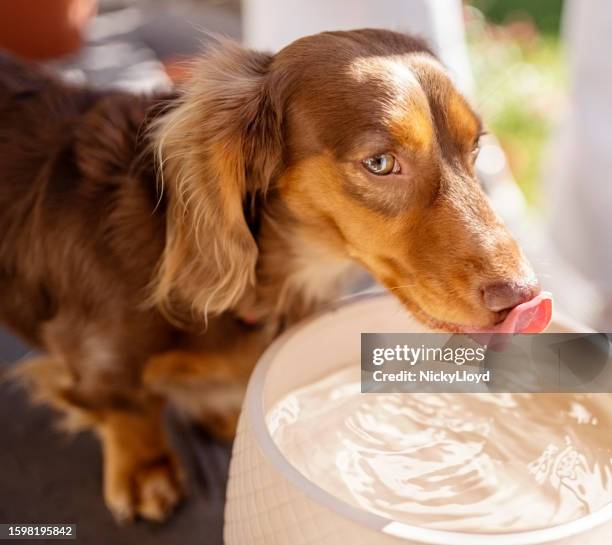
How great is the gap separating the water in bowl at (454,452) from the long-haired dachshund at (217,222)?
13 centimetres

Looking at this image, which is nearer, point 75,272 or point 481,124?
point 481,124

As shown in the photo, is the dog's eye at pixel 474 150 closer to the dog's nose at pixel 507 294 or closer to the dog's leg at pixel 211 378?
the dog's nose at pixel 507 294

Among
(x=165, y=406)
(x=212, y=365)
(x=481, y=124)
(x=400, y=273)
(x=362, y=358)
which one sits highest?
(x=481, y=124)

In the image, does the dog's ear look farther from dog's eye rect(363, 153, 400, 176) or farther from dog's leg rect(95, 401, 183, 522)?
dog's leg rect(95, 401, 183, 522)

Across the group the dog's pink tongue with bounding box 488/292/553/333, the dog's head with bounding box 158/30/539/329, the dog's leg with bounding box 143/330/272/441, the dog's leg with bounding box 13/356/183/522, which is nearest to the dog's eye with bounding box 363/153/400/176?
the dog's head with bounding box 158/30/539/329

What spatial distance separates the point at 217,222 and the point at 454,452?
1.35 ft

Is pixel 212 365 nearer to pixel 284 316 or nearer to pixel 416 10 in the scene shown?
pixel 284 316

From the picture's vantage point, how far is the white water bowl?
2.31 feet

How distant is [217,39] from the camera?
1.14 meters

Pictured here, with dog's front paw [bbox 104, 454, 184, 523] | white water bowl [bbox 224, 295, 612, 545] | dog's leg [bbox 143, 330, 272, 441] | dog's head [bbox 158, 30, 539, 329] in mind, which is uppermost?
dog's head [bbox 158, 30, 539, 329]

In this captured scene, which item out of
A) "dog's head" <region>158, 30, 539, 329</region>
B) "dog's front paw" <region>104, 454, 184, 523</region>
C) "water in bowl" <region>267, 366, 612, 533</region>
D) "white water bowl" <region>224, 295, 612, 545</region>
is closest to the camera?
"white water bowl" <region>224, 295, 612, 545</region>

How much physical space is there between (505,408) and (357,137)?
0.37 meters

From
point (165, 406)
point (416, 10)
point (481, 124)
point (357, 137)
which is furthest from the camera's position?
point (416, 10)

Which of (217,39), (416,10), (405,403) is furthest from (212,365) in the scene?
A: (416,10)
